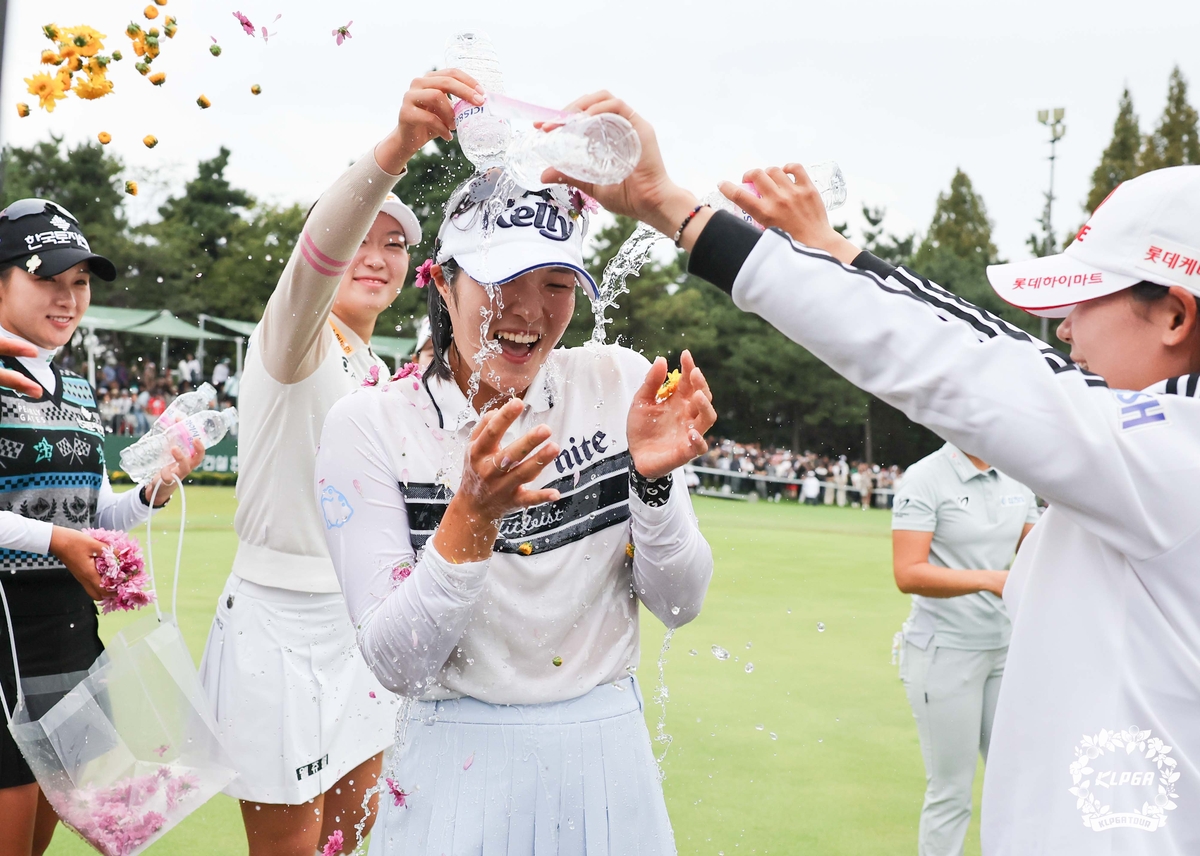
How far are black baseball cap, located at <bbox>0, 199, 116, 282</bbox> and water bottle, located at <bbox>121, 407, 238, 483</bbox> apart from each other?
0.60m

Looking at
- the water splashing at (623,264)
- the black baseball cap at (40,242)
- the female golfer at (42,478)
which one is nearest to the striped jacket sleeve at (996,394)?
the water splashing at (623,264)

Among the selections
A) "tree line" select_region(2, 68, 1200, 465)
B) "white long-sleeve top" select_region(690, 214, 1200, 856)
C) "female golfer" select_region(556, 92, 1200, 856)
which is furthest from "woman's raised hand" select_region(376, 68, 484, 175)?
"tree line" select_region(2, 68, 1200, 465)

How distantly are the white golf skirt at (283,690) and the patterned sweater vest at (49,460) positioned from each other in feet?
1.98

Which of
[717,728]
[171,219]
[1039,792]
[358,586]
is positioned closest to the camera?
[1039,792]

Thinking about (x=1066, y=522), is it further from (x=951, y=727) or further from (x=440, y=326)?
(x=951, y=727)

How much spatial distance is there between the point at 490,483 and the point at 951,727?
134 inches

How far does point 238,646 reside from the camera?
3.45 m

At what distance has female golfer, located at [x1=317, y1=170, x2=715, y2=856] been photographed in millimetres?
1953

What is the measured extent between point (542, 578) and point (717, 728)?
17.0 feet

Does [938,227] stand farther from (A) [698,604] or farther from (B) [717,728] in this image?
(A) [698,604]

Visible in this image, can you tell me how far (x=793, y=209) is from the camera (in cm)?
164

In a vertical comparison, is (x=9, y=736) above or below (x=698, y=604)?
below

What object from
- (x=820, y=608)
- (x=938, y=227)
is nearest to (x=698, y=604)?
(x=820, y=608)

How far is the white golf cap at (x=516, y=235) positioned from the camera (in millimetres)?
2000
